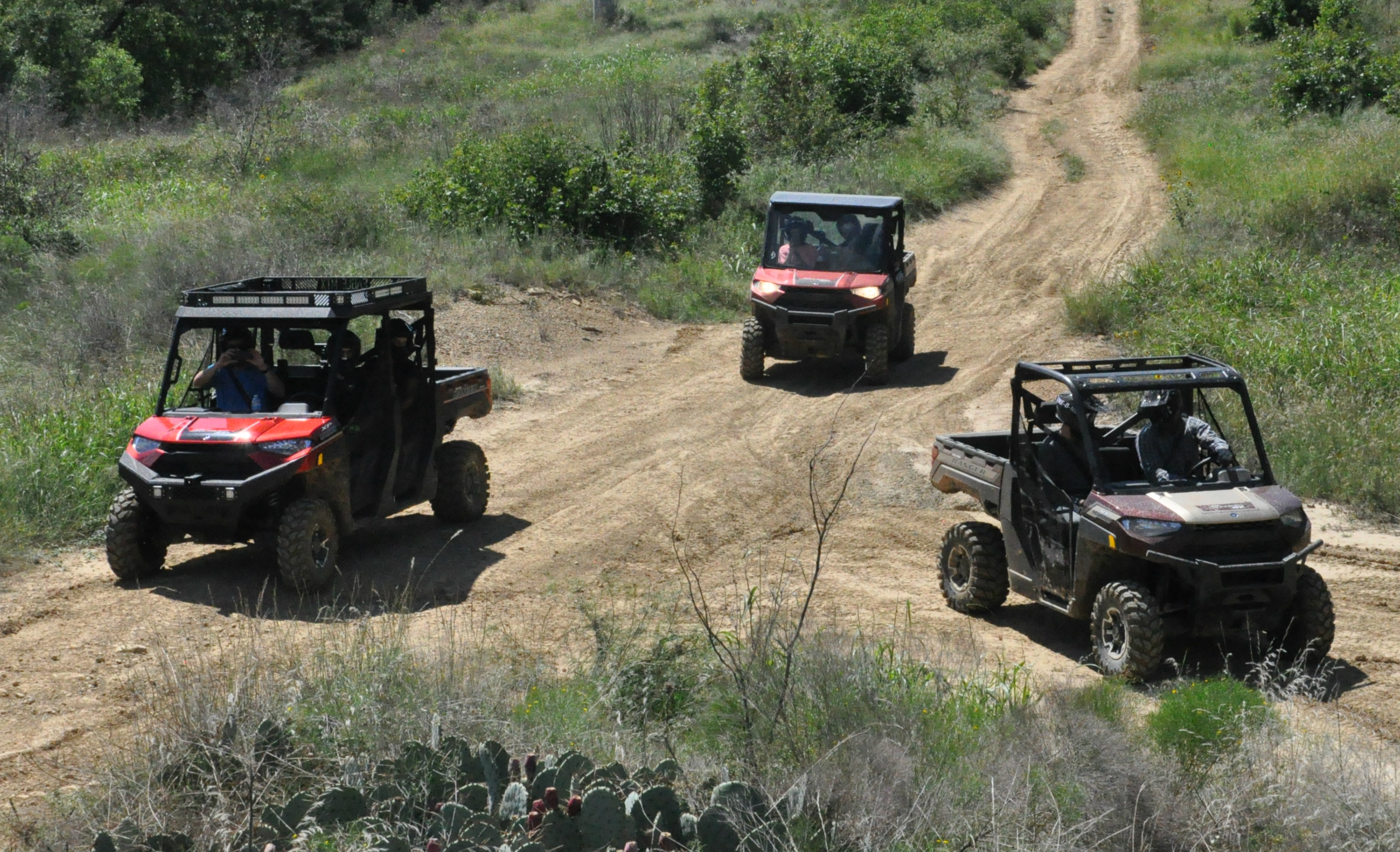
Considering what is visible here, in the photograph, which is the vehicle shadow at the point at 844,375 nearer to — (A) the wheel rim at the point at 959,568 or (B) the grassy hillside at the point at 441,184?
(B) the grassy hillside at the point at 441,184

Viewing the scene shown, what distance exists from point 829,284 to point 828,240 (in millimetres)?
823

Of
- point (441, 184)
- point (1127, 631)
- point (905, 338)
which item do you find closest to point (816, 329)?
point (905, 338)

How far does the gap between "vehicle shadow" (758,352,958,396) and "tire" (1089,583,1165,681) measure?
23.4ft

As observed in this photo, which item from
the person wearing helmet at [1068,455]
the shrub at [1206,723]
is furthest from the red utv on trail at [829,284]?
the shrub at [1206,723]

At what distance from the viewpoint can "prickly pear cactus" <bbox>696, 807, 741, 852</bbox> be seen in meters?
4.30

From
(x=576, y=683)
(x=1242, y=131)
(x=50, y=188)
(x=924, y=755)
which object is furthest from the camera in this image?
(x=1242, y=131)

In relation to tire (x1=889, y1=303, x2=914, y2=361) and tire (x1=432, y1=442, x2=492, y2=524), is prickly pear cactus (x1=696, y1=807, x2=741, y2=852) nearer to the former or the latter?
tire (x1=432, y1=442, x2=492, y2=524)

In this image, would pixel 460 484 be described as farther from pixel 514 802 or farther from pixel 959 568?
pixel 514 802

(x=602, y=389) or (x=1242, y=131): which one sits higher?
(x=1242, y=131)

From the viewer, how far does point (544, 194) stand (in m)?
19.6

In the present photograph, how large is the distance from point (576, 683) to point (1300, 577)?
13.1 feet

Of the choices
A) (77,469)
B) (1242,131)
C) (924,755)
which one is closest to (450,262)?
(77,469)

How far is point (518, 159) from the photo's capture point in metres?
A: 19.6

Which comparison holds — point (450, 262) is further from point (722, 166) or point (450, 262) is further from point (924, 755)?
point (924, 755)
